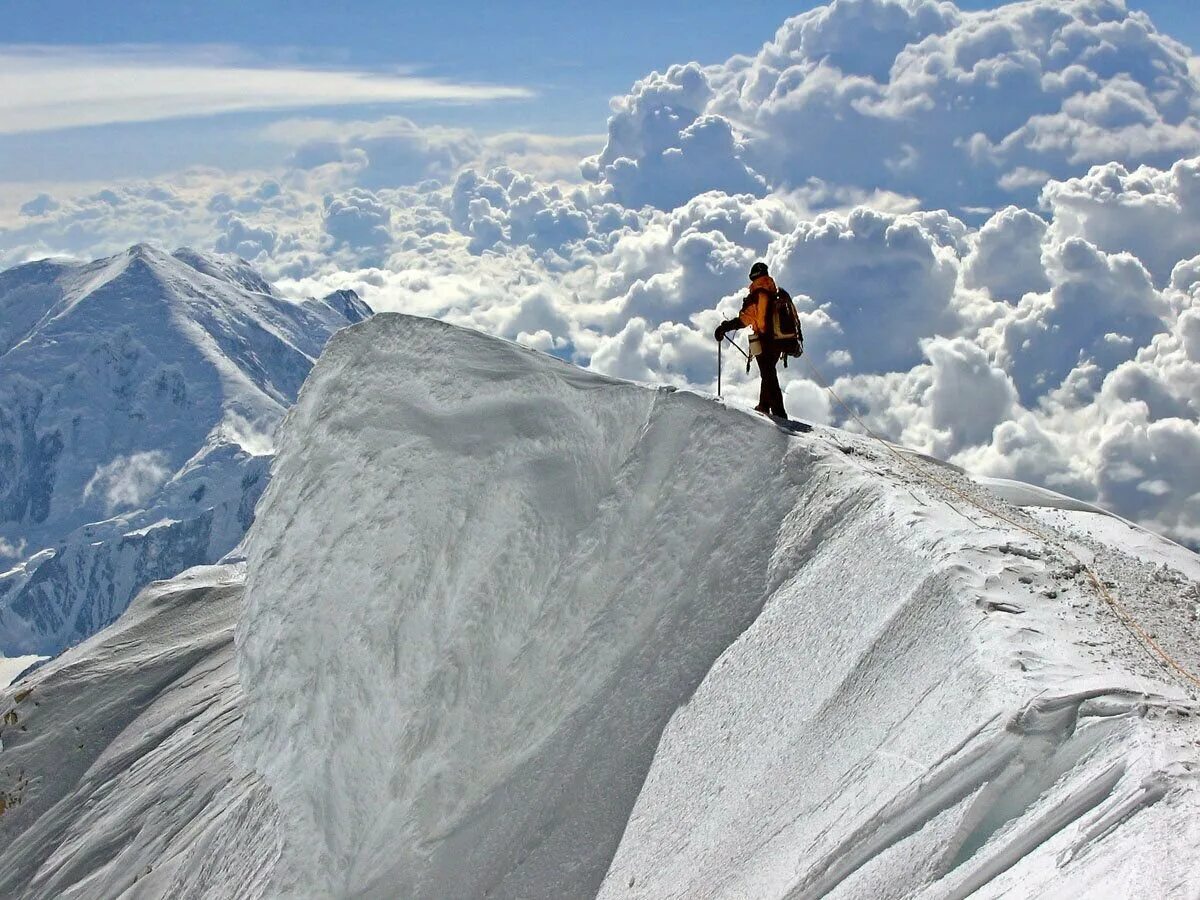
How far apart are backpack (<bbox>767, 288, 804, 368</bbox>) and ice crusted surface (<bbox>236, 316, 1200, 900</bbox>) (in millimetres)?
1669

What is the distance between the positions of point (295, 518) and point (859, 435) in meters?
11.8

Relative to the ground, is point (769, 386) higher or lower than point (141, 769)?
higher

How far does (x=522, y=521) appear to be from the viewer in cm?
2083

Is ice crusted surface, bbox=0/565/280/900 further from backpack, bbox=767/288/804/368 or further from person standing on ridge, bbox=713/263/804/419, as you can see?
backpack, bbox=767/288/804/368

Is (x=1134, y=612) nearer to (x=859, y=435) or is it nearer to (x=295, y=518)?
(x=859, y=435)

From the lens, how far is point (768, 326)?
2078 cm

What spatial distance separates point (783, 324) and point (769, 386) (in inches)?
46.8

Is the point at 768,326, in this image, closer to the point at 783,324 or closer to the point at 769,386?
the point at 783,324

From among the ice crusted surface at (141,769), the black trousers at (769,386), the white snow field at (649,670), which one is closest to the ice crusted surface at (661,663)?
the white snow field at (649,670)

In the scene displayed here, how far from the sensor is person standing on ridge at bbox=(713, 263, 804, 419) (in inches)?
814

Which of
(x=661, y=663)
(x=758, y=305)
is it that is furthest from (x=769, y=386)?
(x=661, y=663)

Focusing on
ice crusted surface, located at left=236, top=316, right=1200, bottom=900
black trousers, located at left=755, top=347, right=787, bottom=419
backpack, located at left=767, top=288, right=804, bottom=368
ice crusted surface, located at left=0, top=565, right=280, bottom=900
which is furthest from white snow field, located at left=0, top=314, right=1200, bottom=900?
backpack, located at left=767, top=288, right=804, bottom=368

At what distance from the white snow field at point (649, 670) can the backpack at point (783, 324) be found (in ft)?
5.73

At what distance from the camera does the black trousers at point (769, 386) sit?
20.9 metres
